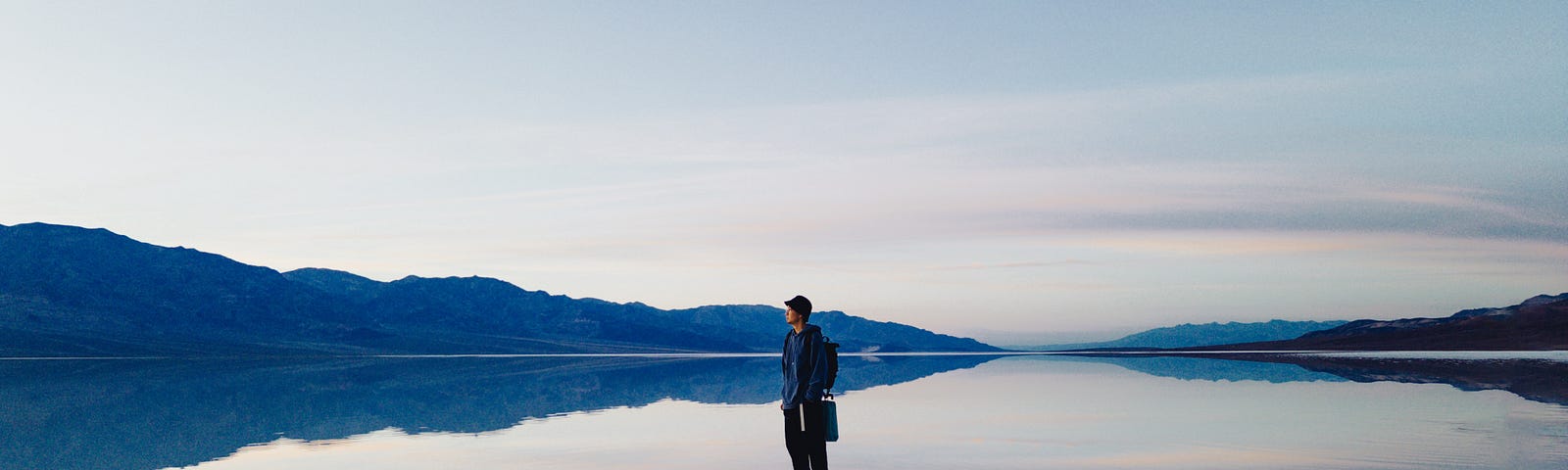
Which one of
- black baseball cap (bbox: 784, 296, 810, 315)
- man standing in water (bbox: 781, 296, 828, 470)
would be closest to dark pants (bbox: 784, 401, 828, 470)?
man standing in water (bbox: 781, 296, 828, 470)

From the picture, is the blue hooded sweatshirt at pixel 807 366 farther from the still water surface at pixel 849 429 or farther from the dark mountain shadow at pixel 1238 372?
the dark mountain shadow at pixel 1238 372

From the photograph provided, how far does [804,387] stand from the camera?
426 inches

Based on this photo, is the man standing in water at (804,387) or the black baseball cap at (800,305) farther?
the black baseball cap at (800,305)

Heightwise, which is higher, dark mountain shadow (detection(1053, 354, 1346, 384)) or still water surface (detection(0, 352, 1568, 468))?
dark mountain shadow (detection(1053, 354, 1346, 384))

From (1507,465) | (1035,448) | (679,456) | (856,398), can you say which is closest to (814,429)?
(679,456)

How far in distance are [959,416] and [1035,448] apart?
21.1 feet

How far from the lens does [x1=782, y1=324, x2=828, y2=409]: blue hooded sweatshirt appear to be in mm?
10719

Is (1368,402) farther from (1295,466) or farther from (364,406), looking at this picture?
(364,406)

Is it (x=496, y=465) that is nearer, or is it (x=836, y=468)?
(x=836, y=468)

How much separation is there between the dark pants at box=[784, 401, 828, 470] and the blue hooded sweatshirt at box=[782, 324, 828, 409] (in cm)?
9

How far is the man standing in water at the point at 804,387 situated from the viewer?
1073cm

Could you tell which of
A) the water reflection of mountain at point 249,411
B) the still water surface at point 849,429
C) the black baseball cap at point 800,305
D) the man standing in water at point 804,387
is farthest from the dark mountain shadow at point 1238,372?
the black baseball cap at point 800,305

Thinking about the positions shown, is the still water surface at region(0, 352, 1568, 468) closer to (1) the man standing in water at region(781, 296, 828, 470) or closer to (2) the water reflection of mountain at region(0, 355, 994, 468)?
(2) the water reflection of mountain at region(0, 355, 994, 468)

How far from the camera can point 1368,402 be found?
27125mm
